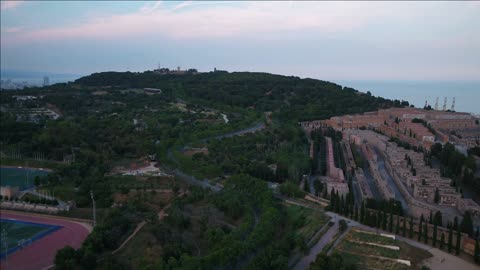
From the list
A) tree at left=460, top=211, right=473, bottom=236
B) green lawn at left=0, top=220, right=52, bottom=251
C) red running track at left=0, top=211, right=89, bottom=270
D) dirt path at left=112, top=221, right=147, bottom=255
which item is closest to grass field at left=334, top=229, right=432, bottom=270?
tree at left=460, top=211, right=473, bottom=236

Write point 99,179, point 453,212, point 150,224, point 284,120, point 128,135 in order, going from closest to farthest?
point 150,224 → point 453,212 → point 99,179 → point 128,135 → point 284,120

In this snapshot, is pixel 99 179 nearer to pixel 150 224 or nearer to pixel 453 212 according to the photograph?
pixel 150 224

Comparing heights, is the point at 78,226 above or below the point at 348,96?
below

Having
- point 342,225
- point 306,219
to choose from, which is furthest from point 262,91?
point 342,225

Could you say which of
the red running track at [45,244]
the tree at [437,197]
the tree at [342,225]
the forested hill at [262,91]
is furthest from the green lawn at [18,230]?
the forested hill at [262,91]

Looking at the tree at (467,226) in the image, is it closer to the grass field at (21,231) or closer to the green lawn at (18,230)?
the grass field at (21,231)

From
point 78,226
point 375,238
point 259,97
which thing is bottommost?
point 78,226

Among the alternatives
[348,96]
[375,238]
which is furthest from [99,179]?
[348,96]
